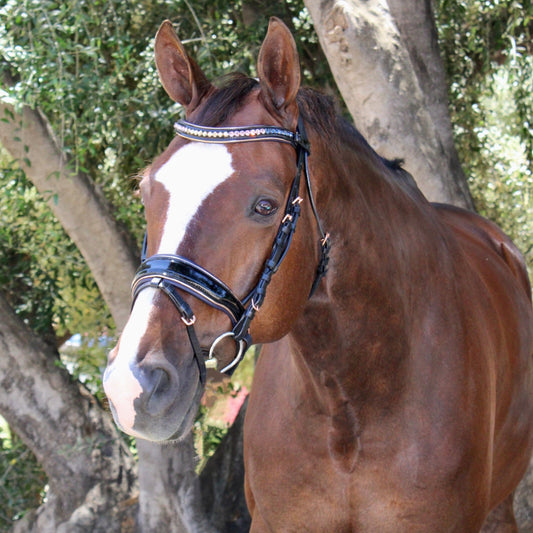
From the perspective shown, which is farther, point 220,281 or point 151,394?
point 220,281

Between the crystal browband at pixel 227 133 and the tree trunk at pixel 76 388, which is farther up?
the crystal browband at pixel 227 133

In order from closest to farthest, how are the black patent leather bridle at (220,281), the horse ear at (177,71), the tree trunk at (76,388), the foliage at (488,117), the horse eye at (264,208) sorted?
the black patent leather bridle at (220,281), the horse eye at (264,208), the horse ear at (177,71), the tree trunk at (76,388), the foliage at (488,117)

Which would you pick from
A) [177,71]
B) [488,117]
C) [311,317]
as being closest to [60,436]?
[311,317]

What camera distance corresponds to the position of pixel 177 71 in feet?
7.00

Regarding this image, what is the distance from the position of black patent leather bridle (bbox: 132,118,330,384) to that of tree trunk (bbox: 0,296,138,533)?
276cm

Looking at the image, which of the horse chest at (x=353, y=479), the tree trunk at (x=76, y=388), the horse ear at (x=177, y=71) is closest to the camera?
the horse ear at (x=177, y=71)

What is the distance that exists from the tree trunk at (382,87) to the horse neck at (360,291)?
5.21 ft

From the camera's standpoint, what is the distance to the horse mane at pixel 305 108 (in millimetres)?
1911

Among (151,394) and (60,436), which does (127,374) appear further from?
(60,436)

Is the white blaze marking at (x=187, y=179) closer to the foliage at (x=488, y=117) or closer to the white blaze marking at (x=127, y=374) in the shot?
the white blaze marking at (x=127, y=374)

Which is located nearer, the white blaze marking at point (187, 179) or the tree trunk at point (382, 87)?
the white blaze marking at point (187, 179)

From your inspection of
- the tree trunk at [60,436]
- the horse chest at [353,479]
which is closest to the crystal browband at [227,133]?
the horse chest at [353,479]

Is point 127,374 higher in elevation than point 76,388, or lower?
higher

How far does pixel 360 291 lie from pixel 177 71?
2.63 ft
